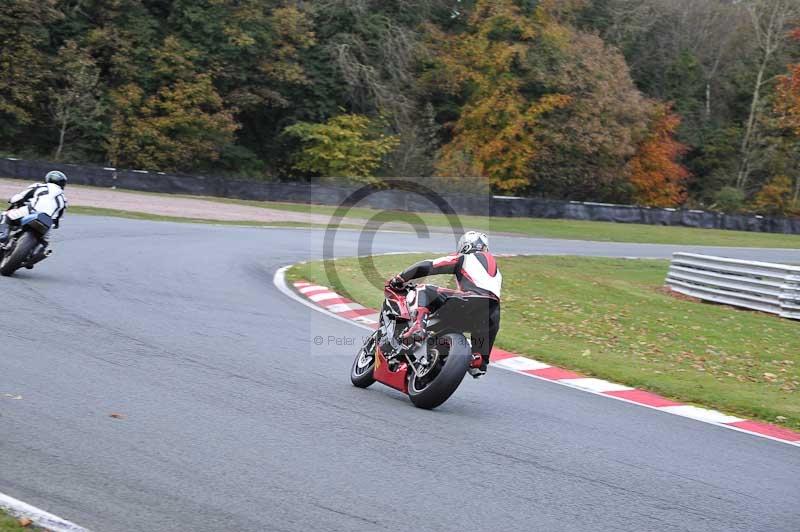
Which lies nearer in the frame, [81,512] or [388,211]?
[81,512]

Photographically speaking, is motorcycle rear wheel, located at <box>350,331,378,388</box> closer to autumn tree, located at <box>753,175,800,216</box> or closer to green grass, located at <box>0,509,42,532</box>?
green grass, located at <box>0,509,42,532</box>

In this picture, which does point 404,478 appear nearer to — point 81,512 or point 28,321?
point 81,512

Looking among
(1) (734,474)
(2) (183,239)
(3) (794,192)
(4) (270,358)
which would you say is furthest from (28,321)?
(3) (794,192)

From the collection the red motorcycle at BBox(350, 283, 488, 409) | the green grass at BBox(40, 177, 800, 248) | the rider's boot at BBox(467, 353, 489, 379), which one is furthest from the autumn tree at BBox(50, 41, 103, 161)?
the rider's boot at BBox(467, 353, 489, 379)

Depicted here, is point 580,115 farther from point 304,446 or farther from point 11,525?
point 11,525

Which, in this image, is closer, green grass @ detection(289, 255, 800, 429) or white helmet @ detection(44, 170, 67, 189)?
green grass @ detection(289, 255, 800, 429)

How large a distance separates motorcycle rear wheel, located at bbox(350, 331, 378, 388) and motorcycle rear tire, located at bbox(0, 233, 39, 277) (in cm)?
627

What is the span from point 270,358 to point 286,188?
102 ft

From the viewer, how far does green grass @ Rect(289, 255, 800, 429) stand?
11.5m

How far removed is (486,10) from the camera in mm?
53906

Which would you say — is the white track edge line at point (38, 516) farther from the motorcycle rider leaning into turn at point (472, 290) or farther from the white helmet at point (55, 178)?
the white helmet at point (55, 178)

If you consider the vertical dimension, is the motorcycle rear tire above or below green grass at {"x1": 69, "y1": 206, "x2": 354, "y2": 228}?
above

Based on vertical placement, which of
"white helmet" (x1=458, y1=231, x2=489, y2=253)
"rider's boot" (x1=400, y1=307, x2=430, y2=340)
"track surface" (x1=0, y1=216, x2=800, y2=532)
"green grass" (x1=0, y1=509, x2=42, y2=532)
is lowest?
"track surface" (x1=0, y1=216, x2=800, y2=532)

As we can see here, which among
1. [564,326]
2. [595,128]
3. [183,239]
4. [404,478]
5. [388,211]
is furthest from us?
[595,128]
